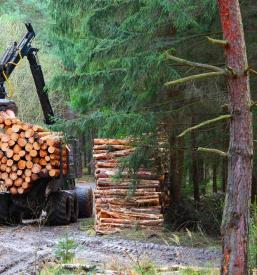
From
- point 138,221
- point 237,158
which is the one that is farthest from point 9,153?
point 237,158

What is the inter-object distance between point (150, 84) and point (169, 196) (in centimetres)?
374

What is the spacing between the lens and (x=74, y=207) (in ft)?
41.2

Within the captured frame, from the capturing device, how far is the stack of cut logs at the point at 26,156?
11.2 metres

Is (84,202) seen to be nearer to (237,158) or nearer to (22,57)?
(22,57)

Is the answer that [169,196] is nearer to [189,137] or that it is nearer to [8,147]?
[189,137]

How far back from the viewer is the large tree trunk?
13.4ft

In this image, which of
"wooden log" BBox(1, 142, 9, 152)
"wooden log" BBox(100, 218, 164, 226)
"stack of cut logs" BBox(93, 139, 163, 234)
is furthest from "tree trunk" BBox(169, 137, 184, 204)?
"wooden log" BBox(1, 142, 9, 152)

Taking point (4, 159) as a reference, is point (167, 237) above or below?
below

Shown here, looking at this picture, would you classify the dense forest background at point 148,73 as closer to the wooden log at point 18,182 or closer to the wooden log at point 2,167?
the wooden log at point 18,182

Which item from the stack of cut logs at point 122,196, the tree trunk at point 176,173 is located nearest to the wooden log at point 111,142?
the stack of cut logs at point 122,196

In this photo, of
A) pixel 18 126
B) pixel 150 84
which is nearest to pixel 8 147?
pixel 18 126

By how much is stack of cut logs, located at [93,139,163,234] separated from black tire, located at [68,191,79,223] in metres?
1.40

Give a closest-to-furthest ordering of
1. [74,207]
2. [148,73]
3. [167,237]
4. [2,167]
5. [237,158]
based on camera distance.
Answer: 1. [237,158]
2. [148,73]
3. [167,237]
4. [2,167]
5. [74,207]

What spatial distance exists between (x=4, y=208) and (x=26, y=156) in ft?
4.39
